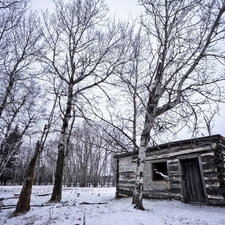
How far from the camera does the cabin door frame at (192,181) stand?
791 centimetres

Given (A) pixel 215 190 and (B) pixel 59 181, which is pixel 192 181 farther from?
(B) pixel 59 181

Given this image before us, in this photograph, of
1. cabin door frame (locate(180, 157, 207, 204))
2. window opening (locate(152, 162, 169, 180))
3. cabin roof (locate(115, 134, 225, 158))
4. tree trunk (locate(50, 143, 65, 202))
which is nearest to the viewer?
cabin roof (locate(115, 134, 225, 158))

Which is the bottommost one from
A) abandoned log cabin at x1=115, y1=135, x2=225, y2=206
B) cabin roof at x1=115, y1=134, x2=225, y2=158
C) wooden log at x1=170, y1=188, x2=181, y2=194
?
wooden log at x1=170, y1=188, x2=181, y2=194

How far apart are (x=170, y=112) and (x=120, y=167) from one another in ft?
23.4

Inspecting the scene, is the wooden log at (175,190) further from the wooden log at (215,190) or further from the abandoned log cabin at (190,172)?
the wooden log at (215,190)

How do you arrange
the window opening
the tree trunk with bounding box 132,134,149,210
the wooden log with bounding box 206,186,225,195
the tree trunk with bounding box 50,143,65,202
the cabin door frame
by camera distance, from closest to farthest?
the tree trunk with bounding box 132,134,149,210, the wooden log with bounding box 206,186,225,195, the cabin door frame, the tree trunk with bounding box 50,143,65,202, the window opening

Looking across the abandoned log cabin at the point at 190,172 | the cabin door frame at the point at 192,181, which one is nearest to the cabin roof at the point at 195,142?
the abandoned log cabin at the point at 190,172

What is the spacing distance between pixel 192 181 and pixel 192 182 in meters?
0.05

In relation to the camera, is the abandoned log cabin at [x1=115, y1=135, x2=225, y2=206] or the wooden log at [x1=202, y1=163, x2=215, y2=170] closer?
the abandoned log cabin at [x1=115, y1=135, x2=225, y2=206]

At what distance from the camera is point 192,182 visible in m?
8.30

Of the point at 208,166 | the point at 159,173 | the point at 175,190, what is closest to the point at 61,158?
the point at 159,173

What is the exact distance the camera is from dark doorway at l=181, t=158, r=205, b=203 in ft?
26.1

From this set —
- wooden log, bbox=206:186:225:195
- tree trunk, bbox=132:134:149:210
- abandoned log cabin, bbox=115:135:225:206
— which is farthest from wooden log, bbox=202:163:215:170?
tree trunk, bbox=132:134:149:210

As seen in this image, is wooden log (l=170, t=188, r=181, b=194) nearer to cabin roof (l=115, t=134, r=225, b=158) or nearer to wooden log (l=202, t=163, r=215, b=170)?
wooden log (l=202, t=163, r=215, b=170)
